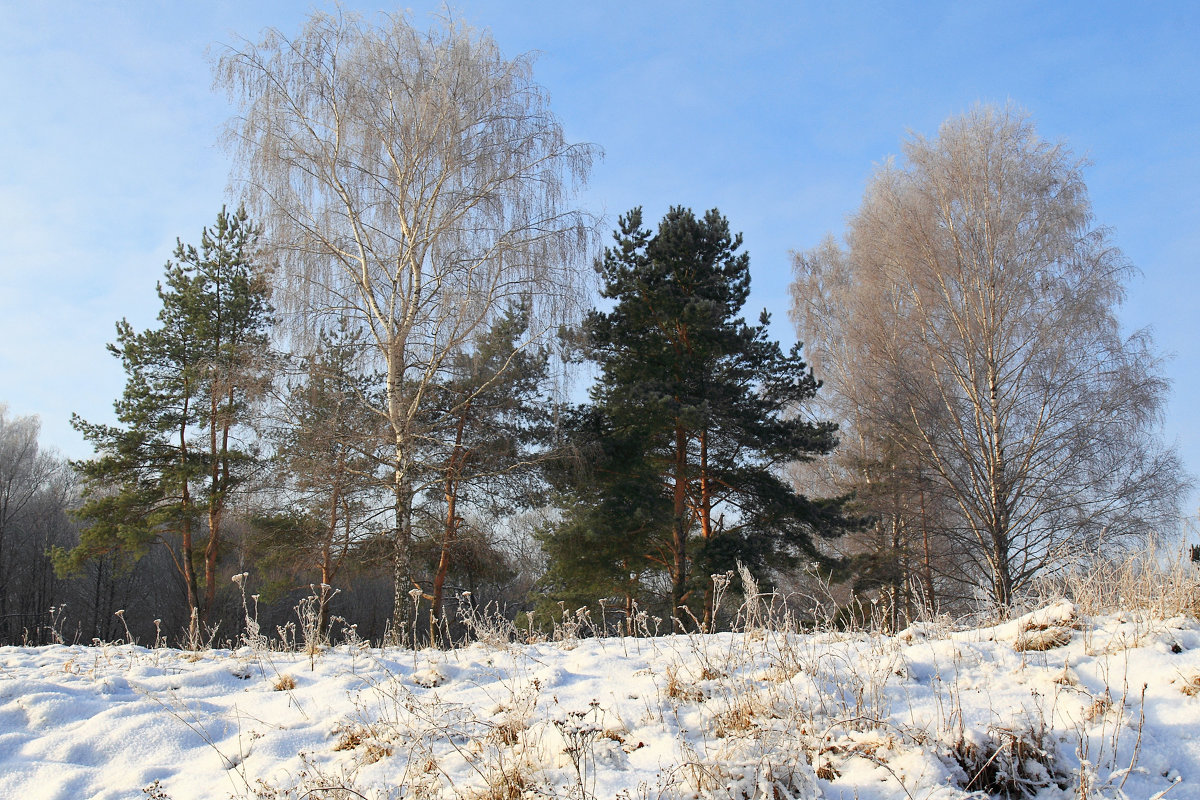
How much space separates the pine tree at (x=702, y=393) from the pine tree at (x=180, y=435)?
9849mm

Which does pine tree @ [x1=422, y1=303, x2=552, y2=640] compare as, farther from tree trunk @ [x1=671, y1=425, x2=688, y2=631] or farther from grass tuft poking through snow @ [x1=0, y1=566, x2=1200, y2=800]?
grass tuft poking through snow @ [x1=0, y1=566, x2=1200, y2=800]

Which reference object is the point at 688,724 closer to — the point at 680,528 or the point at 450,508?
the point at 680,528

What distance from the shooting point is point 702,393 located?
50.0 ft

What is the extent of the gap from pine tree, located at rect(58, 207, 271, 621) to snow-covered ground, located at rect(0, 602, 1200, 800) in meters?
16.1

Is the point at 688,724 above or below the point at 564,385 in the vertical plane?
below

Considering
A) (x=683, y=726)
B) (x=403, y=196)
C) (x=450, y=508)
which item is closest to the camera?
(x=683, y=726)

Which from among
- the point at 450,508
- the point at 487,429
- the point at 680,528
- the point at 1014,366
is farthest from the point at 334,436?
the point at 1014,366

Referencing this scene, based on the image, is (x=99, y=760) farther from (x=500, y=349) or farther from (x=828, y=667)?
(x=500, y=349)

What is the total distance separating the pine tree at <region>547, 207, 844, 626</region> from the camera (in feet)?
49.3

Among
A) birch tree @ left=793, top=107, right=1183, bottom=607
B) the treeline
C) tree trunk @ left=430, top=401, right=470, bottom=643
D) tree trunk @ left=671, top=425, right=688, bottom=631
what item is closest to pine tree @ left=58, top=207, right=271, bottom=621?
the treeline

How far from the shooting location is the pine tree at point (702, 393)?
15.0 m

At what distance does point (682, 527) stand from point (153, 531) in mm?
14124

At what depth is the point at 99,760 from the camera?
330 centimetres

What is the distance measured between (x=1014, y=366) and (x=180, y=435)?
67.4 feet
